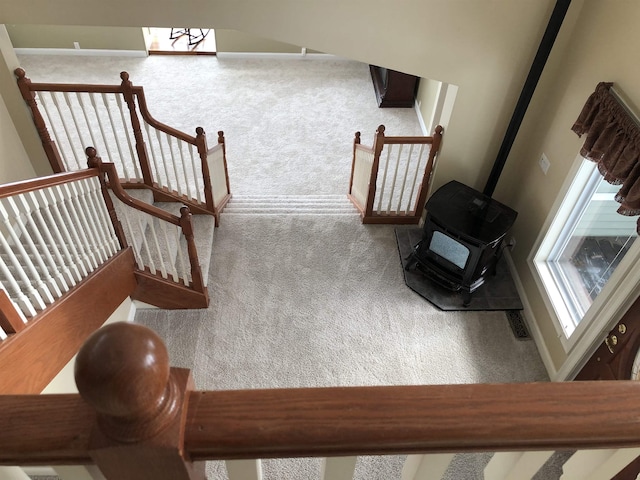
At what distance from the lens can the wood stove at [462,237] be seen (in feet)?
12.7

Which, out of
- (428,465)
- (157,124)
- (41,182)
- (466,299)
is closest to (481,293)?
(466,299)

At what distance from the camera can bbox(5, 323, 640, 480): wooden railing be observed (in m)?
0.64

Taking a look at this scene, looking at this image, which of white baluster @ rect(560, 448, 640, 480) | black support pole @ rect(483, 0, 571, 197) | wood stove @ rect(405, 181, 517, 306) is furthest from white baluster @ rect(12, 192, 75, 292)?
black support pole @ rect(483, 0, 571, 197)

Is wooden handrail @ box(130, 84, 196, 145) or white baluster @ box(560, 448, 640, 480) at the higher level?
white baluster @ box(560, 448, 640, 480)

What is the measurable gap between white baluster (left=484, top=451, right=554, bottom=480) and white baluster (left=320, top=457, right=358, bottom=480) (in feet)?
0.94

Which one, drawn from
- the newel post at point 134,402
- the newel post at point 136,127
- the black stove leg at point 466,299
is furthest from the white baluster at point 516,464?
the newel post at point 136,127

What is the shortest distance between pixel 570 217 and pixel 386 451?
3.50 metres

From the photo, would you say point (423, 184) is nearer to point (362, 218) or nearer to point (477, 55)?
point (362, 218)

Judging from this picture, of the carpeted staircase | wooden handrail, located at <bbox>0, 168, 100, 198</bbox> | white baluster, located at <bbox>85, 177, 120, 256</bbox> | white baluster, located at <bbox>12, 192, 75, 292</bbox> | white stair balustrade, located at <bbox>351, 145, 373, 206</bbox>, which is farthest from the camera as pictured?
the carpeted staircase

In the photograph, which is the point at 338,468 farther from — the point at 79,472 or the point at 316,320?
the point at 316,320

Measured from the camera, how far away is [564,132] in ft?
12.1

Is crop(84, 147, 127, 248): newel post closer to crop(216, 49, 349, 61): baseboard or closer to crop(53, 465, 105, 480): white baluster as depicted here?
crop(53, 465, 105, 480): white baluster

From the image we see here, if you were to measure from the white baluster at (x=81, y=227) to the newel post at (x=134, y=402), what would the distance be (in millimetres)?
2226

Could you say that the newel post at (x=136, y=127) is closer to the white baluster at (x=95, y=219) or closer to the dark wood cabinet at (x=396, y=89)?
the white baluster at (x=95, y=219)
